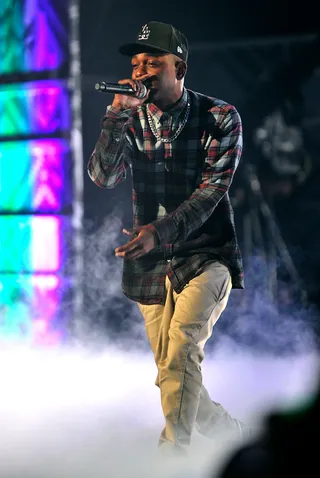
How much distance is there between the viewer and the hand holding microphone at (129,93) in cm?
238

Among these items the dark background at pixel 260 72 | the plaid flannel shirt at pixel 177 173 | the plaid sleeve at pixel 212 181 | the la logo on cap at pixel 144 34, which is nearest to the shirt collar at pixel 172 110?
the plaid flannel shirt at pixel 177 173

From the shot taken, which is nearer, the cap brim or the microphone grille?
the microphone grille

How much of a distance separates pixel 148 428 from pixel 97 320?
150cm

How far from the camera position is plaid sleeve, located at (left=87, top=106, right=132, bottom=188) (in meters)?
2.50

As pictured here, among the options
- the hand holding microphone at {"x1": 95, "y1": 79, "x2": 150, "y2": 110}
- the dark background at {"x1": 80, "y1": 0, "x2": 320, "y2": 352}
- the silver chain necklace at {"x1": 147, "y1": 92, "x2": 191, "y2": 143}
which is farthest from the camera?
the dark background at {"x1": 80, "y1": 0, "x2": 320, "y2": 352}

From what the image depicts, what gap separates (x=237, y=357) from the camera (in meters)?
4.46

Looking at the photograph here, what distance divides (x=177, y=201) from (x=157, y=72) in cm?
48

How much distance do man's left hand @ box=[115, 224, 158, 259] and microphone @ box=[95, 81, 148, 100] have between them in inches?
18.1

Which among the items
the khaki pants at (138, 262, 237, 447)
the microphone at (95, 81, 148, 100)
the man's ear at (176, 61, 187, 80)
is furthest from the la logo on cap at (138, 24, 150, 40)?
the khaki pants at (138, 262, 237, 447)

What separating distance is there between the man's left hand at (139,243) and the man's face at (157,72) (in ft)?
1.81

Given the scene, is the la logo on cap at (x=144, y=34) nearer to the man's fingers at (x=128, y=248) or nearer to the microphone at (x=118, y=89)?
the microphone at (x=118, y=89)

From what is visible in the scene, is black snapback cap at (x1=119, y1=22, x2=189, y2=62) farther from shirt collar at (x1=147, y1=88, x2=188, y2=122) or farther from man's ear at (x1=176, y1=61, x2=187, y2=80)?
shirt collar at (x1=147, y1=88, x2=188, y2=122)

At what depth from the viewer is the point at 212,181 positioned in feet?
8.32

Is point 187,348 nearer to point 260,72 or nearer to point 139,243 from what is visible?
point 139,243
